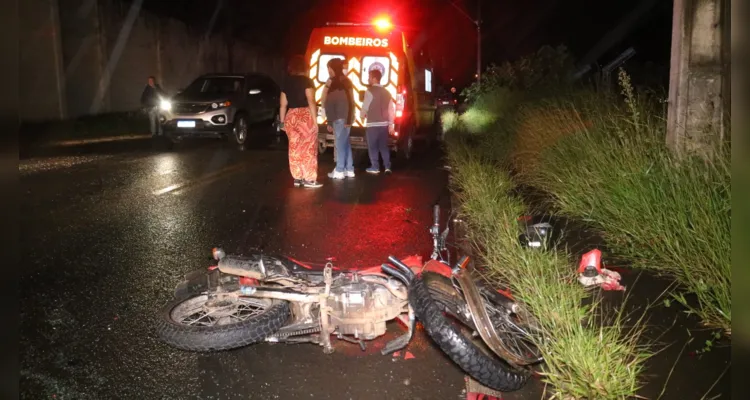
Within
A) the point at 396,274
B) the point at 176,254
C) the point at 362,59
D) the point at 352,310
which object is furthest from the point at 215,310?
the point at 362,59

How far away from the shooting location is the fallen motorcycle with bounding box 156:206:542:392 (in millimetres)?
3193

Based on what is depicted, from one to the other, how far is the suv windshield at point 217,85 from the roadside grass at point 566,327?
12529 millimetres

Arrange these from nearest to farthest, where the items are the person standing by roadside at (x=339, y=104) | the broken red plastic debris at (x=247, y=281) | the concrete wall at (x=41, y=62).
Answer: the broken red plastic debris at (x=247, y=281) → the person standing by roadside at (x=339, y=104) → the concrete wall at (x=41, y=62)

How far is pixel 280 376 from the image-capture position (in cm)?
370

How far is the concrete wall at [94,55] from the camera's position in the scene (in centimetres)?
1989

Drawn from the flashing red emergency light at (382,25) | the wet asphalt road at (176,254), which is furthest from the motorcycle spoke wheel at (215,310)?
the flashing red emergency light at (382,25)

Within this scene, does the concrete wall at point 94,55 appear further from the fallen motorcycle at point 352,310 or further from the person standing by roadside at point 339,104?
the fallen motorcycle at point 352,310

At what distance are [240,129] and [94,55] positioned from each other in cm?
880

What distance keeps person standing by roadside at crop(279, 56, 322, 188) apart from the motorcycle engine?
20.9 ft

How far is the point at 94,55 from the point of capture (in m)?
22.6

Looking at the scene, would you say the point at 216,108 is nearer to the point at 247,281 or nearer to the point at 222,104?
the point at 222,104

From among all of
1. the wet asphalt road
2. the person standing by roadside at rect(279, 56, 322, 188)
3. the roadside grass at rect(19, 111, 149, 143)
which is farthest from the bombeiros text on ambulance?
the roadside grass at rect(19, 111, 149, 143)

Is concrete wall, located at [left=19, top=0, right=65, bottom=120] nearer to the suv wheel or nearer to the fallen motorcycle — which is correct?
the suv wheel

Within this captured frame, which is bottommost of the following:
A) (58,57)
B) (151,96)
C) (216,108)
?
(216,108)
